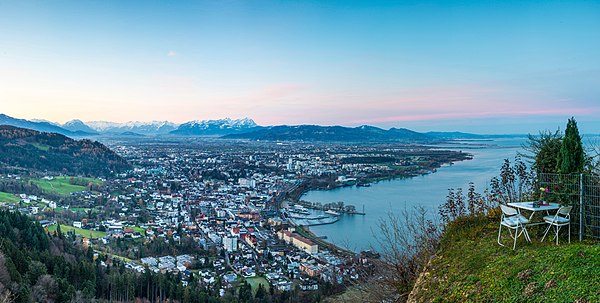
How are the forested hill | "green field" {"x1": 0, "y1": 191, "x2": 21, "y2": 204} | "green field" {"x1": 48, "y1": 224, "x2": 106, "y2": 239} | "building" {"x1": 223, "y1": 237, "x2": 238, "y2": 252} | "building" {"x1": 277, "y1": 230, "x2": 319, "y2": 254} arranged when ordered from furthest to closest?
1. the forested hill
2. "green field" {"x1": 0, "y1": 191, "x2": 21, "y2": 204}
3. "green field" {"x1": 48, "y1": 224, "x2": 106, "y2": 239}
4. "building" {"x1": 223, "y1": 237, "x2": 238, "y2": 252}
5. "building" {"x1": 277, "y1": 230, "x2": 319, "y2": 254}

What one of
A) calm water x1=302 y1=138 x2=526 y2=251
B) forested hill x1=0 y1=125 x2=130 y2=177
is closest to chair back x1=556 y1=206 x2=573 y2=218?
calm water x1=302 y1=138 x2=526 y2=251

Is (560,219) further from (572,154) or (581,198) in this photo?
(572,154)

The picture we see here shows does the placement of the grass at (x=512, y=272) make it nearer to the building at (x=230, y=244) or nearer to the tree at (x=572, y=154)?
the tree at (x=572, y=154)

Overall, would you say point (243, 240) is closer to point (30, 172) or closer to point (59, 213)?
point (59, 213)

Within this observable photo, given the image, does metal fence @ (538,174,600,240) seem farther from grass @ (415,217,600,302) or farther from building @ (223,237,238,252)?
building @ (223,237,238,252)

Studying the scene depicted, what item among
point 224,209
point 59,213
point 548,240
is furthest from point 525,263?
point 59,213

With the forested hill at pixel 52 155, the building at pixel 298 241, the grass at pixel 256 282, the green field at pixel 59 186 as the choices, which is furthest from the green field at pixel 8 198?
the grass at pixel 256 282

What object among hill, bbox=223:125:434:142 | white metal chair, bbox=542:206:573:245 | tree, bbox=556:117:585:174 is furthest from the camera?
hill, bbox=223:125:434:142
